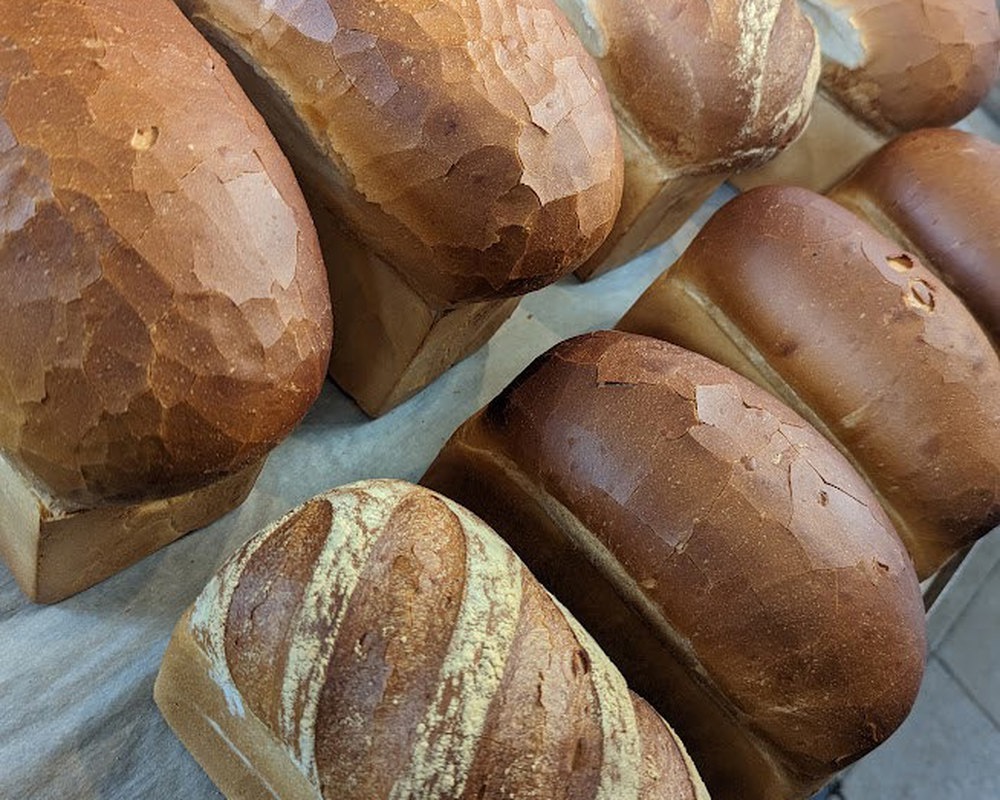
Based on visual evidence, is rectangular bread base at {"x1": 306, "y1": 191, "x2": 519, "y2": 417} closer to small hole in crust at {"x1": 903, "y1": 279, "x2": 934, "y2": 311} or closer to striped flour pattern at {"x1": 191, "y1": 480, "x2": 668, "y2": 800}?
striped flour pattern at {"x1": 191, "y1": 480, "x2": 668, "y2": 800}

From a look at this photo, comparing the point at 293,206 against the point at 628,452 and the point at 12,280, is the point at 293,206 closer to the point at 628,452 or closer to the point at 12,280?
the point at 12,280

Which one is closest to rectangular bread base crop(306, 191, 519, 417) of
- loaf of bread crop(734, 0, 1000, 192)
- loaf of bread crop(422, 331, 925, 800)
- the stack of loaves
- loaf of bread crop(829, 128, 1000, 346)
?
the stack of loaves

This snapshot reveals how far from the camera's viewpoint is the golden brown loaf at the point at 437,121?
846mm

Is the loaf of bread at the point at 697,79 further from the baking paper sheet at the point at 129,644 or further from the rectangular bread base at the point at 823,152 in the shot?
the baking paper sheet at the point at 129,644

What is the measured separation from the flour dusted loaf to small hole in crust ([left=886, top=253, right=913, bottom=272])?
36 cm

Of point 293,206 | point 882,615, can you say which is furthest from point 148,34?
point 882,615

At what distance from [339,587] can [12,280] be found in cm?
31

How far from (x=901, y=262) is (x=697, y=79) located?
0.32m

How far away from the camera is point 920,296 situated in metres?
1.11

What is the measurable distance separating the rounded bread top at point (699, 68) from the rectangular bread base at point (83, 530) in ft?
2.07

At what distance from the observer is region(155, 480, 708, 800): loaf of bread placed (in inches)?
27.4

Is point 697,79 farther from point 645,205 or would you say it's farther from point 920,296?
point 920,296

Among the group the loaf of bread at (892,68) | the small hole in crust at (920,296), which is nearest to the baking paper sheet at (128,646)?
the small hole in crust at (920,296)

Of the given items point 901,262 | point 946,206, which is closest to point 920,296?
point 901,262
